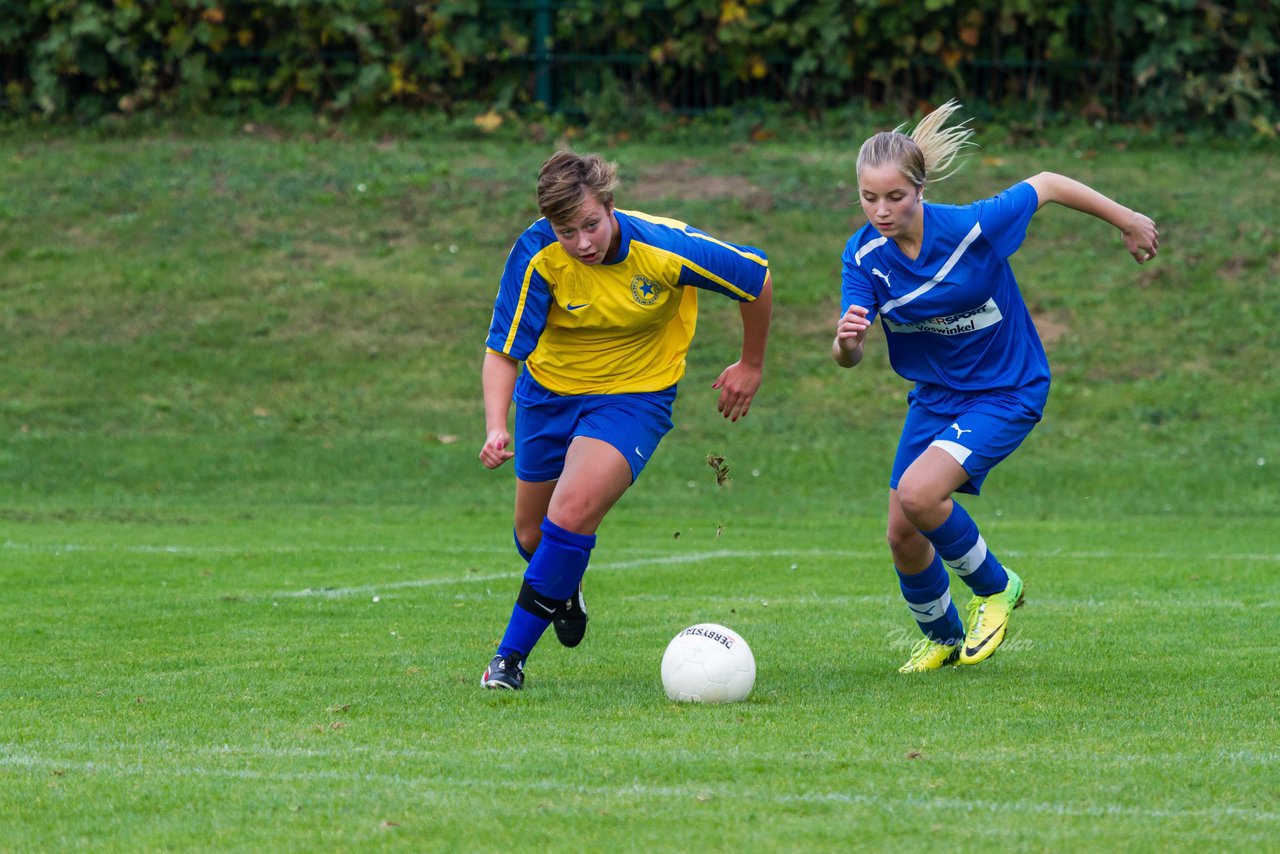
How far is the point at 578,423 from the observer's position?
687 cm

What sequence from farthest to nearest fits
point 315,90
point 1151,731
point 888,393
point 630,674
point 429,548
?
point 315,90, point 888,393, point 429,548, point 630,674, point 1151,731

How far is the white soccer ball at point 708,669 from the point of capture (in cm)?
598

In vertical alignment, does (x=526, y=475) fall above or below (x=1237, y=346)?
above

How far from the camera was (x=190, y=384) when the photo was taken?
1673 cm

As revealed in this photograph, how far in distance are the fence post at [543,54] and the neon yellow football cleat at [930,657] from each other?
15197 millimetres

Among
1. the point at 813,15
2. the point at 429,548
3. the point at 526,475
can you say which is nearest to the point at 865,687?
the point at 526,475

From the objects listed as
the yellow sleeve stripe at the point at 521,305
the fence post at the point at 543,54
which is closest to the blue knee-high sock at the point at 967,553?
the yellow sleeve stripe at the point at 521,305

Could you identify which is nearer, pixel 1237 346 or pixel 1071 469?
pixel 1071 469

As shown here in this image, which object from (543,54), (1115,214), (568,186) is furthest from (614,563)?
(543,54)

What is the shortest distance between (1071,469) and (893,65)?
280 inches

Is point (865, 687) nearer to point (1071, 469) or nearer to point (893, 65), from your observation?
point (1071, 469)

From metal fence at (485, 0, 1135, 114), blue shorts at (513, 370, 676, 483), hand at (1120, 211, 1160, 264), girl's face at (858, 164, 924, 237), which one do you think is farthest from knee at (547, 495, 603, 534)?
metal fence at (485, 0, 1135, 114)

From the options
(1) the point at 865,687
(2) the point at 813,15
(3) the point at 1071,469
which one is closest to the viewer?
(1) the point at 865,687

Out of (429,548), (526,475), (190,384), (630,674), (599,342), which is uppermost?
(599,342)
